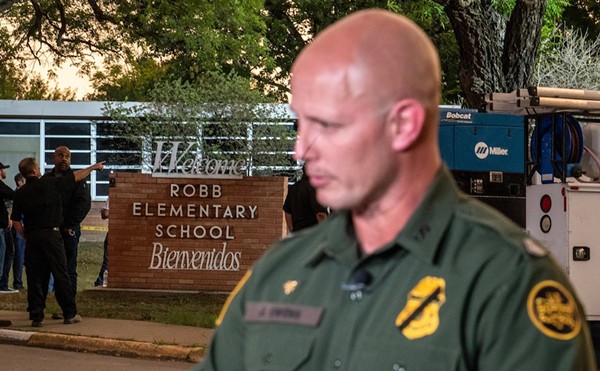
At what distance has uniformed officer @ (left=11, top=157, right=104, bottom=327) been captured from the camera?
13.8m

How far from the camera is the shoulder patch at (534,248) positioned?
1966 mm

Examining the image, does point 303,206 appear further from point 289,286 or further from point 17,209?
point 289,286

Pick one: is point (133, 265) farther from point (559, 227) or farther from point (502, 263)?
point (502, 263)

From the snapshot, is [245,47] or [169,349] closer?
[169,349]

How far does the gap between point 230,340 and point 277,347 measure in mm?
164

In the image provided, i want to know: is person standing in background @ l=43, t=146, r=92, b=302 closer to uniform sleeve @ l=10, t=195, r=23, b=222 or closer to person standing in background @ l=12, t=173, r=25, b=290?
uniform sleeve @ l=10, t=195, r=23, b=222

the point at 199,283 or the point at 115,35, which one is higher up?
the point at 115,35

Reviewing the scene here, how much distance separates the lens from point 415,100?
2.00 m

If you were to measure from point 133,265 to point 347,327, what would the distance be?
1703 centimetres

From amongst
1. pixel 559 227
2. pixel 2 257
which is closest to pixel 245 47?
pixel 2 257

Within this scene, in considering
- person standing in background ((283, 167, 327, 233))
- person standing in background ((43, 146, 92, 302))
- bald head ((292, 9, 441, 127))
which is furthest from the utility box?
bald head ((292, 9, 441, 127))

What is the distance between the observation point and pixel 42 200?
1372cm

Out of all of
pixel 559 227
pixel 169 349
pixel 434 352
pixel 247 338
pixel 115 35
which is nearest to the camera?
pixel 434 352

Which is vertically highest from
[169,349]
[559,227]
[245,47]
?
[245,47]
